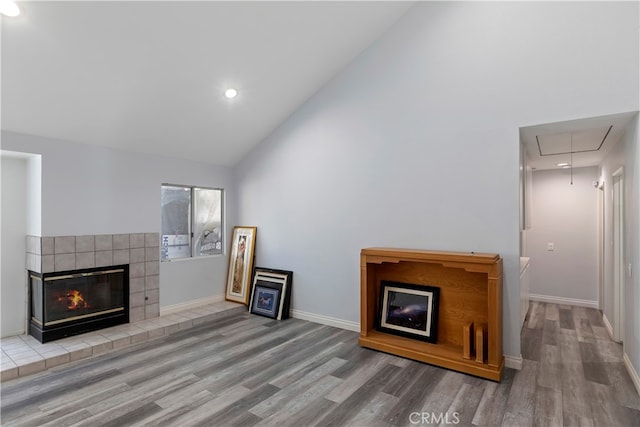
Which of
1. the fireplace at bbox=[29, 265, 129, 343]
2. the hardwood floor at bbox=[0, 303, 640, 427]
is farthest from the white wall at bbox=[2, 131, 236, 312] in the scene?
the hardwood floor at bbox=[0, 303, 640, 427]

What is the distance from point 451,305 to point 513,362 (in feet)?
2.40

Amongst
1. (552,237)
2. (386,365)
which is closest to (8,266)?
(386,365)

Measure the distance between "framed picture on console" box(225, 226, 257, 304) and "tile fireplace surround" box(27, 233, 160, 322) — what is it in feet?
3.81

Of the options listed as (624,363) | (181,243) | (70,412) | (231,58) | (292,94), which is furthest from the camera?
(181,243)

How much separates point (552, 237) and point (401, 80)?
13.0ft

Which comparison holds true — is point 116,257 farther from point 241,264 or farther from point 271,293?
point 271,293

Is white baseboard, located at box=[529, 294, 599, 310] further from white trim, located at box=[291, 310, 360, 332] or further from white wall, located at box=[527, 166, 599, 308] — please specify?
white trim, located at box=[291, 310, 360, 332]

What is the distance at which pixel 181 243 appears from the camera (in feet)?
16.4

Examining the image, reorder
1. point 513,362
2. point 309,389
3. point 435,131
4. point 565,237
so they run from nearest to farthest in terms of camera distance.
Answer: point 309,389
point 513,362
point 435,131
point 565,237

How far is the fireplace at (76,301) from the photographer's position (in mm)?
3631

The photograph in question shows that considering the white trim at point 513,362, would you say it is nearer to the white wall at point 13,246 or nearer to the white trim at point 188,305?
the white trim at point 188,305

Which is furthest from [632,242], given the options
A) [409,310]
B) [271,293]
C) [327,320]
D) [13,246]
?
[13,246]

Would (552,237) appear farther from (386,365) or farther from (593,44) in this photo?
(386,365)

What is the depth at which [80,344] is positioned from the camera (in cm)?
354
